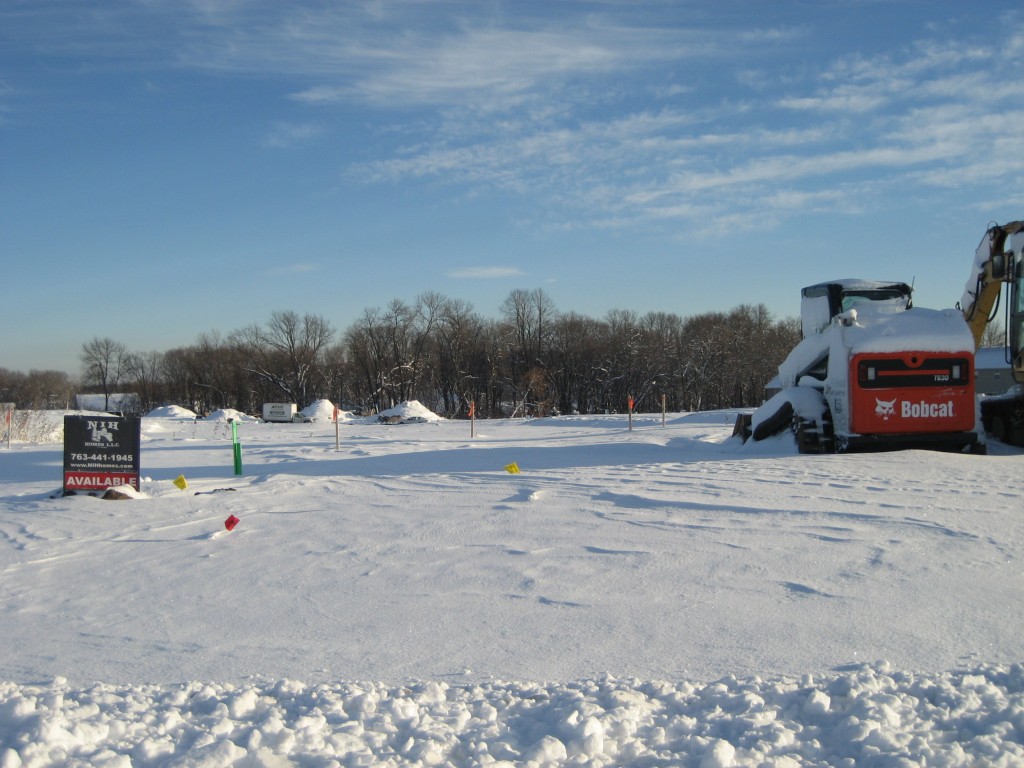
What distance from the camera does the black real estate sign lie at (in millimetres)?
12023

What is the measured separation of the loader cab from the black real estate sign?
12525 mm

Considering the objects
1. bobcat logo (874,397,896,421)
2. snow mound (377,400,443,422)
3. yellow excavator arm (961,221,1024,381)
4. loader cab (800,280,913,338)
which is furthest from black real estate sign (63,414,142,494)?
snow mound (377,400,443,422)

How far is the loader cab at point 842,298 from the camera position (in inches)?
656

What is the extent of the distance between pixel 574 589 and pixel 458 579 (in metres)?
1.07

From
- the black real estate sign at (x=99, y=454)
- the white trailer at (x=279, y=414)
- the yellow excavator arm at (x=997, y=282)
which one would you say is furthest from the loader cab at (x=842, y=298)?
the white trailer at (x=279, y=414)

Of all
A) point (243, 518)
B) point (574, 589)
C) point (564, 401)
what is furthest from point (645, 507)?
point (564, 401)

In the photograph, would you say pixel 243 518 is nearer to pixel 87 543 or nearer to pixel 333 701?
pixel 87 543

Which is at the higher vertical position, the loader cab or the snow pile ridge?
the loader cab

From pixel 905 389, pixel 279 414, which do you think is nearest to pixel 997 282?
pixel 905 389

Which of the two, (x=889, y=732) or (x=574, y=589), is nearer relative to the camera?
(x=889, y=732)

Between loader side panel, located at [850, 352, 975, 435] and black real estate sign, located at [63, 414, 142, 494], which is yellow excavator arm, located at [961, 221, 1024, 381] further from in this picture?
black real estate sign, located at [63, 414, 142, 494]

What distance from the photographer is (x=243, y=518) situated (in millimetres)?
10438

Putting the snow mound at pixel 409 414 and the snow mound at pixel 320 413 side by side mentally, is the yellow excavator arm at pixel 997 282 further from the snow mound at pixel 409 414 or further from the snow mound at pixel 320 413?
the snow mound at pixel 320 413

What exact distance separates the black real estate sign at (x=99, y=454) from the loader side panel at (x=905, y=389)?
11236 millimetres
